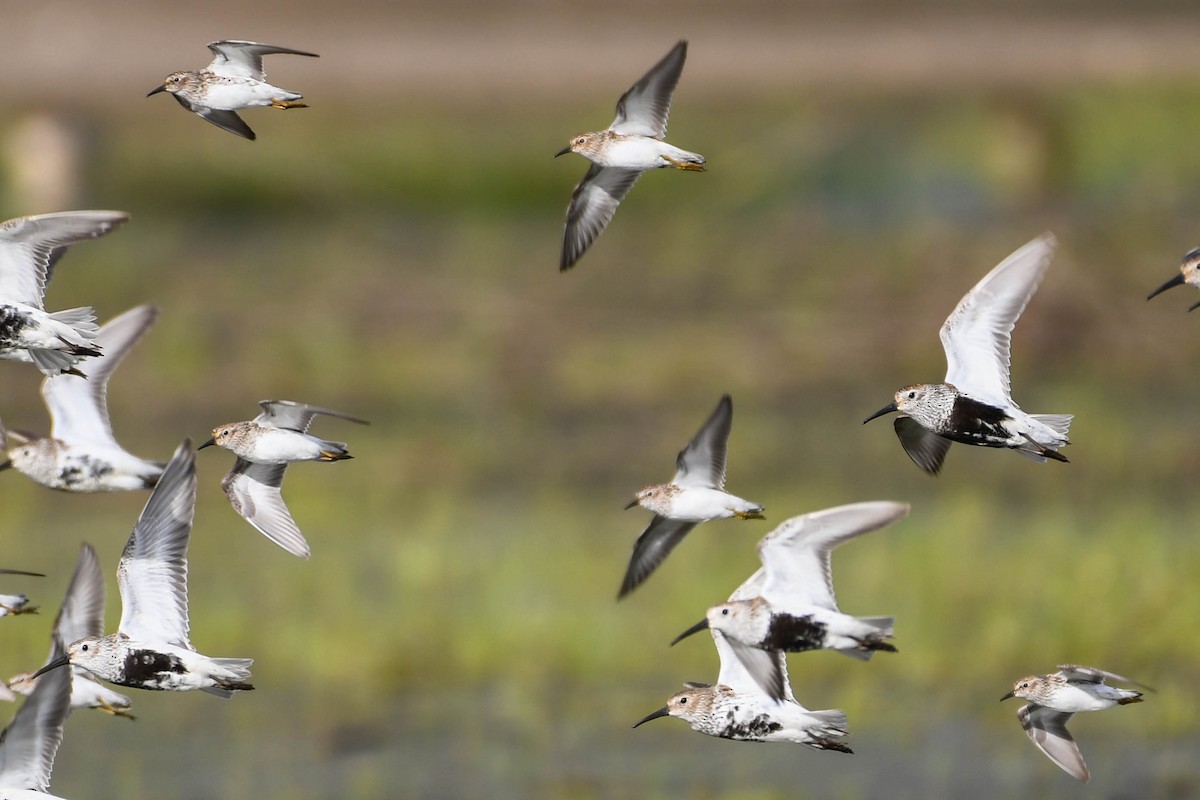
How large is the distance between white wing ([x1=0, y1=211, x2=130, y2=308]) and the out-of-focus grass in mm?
5067

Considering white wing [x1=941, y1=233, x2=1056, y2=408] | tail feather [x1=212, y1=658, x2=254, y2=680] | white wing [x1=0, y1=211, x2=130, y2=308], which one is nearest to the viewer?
tail feather [x1=212, y1=658, x2=254, y2=680]

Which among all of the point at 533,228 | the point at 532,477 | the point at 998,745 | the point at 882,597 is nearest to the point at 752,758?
the point at 998,745

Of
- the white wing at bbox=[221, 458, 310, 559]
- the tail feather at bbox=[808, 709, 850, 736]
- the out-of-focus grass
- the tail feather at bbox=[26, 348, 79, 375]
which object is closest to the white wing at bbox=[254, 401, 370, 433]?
the white wing at bbox=[221, 458, 310, 559]

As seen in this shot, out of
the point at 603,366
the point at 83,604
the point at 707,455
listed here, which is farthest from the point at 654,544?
the point at 603,366

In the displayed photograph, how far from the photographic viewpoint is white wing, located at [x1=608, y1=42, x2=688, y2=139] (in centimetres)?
615

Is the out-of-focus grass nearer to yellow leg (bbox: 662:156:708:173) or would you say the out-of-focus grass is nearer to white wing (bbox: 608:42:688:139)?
white wing (bbox: 608:42:688:139)

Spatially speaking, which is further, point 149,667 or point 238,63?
point 238,63

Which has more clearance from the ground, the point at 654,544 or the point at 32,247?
the point at 32,247

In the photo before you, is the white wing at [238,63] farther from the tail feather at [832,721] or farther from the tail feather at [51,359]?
the tail feather at [832,721]

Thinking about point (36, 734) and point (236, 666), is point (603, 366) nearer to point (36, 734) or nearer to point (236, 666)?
point (36, 734)

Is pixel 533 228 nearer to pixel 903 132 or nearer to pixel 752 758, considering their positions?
pixel 903 132

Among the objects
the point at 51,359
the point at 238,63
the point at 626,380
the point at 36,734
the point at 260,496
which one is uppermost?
the point at 238,63

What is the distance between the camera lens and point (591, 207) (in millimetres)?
6648

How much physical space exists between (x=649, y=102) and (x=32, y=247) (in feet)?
6.07
